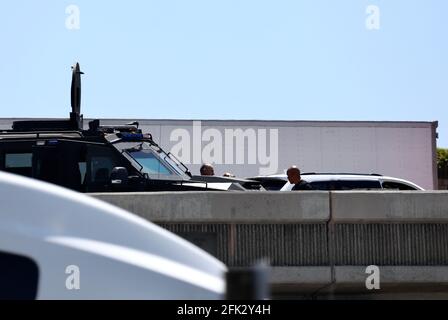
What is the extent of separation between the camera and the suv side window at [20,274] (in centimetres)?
181

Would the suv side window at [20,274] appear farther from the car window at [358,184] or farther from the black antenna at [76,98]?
the car window at [358,184]

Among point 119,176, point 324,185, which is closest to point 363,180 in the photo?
point 324,185

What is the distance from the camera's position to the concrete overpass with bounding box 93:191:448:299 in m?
6.99

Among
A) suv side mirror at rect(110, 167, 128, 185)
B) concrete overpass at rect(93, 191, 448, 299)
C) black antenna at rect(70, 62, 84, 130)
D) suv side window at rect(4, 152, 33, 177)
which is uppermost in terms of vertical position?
black antenna at rect(70, 62, 84, 130)

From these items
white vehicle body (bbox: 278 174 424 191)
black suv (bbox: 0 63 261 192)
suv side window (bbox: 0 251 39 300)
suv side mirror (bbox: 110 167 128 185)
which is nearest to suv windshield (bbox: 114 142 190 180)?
black suv (bbox: 0 63 261 192)

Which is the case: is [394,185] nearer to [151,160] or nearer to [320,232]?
[151,160]

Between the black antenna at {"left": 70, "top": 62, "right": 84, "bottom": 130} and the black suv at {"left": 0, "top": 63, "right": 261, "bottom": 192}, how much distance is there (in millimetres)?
579

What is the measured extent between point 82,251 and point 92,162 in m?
7.83

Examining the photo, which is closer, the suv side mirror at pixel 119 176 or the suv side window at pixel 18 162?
the suv side mirror at pixel 119 176

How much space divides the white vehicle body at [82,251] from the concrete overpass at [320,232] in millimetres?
5074

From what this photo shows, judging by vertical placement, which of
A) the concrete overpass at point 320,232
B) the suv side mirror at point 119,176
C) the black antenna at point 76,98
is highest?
the black antenna at point 76,98

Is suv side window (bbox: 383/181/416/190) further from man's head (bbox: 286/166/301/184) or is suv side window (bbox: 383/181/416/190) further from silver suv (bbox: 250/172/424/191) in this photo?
man's head (bbox: 286/166/301/184)

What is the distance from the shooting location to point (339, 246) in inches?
277

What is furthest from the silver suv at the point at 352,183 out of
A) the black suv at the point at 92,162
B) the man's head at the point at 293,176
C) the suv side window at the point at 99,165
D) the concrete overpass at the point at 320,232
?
the concrete overpass at the point at 320,232
